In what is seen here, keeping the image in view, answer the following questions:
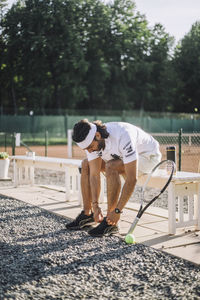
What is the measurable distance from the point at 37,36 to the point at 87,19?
5788 mm

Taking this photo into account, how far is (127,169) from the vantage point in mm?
3695

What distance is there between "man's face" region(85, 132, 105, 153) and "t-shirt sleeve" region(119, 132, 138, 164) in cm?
20

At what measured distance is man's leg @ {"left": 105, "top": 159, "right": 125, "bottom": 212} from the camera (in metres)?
3.85

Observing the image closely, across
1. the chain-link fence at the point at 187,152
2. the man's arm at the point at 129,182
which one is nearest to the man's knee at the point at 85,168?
the man's arm at the point at 129,182

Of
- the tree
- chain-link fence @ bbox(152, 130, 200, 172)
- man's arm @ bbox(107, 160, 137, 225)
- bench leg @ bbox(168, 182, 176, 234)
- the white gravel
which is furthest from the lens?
the tree

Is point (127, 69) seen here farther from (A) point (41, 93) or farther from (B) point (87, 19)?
(A) point (41, 93)

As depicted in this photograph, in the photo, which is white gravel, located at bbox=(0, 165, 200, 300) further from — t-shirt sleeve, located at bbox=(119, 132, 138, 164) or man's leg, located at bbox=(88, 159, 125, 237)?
t-shirt sleeve, located at bbox=(119, 132, 138, 164)

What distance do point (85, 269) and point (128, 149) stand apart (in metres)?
1.20

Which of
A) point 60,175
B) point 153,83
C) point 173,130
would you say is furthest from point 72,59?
point 60,175

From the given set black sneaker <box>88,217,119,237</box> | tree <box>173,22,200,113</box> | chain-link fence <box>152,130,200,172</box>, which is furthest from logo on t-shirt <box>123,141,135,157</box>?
tree <box>173,22,200,113</box>

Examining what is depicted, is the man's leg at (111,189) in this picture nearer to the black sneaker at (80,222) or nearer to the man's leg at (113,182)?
the man's leg at (113,182)

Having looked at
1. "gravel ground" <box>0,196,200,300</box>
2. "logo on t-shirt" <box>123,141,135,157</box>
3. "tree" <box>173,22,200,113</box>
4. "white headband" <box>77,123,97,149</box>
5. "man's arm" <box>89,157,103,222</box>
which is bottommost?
"gravel ground" <box>0,196,200,300</box>

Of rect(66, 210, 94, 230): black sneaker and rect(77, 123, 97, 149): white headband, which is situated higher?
rect(77, 123, 97, 149): white headband

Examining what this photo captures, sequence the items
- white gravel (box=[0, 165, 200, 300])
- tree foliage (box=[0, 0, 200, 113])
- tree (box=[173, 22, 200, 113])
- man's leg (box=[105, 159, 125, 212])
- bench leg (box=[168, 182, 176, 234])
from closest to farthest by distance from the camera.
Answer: white gravel (box=[0, 165, 200, 300])
man's leg (box=[105, 159, 125, 212])
bench leg (box=[168, 182, 176, 234])
tree foliage (box=[0, 0, 200, 113])
tree (box=[173, 22, 200, 113])
